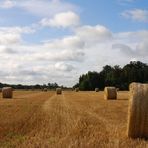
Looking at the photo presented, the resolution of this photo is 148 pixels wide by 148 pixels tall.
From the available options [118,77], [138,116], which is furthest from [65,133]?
[118,77]

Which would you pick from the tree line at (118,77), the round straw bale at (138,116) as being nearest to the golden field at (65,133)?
the round straw bale at (138,116)

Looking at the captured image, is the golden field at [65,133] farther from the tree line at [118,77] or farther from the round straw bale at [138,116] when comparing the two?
the tree line at [118,77]

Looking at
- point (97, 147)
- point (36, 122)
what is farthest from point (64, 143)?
point (36, 122)

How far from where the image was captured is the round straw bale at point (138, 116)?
12383mm

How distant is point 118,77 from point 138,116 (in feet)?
407

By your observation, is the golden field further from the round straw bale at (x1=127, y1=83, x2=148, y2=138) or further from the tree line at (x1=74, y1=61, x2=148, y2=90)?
the tree line at (x1=74, y1=61, x2=148, y2=90)

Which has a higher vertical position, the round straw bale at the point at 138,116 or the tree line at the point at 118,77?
the tree line at the point at 118,77

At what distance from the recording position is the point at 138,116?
1240 centimetres

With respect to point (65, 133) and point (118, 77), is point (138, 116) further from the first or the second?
point (118, 77)

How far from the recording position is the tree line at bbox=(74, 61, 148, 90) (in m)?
128

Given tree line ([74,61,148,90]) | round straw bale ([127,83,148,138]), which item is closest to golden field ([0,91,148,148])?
round straw bale ([127,83,148,138])

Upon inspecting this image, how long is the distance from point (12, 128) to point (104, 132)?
308cm

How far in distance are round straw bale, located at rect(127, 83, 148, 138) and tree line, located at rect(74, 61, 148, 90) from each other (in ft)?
363

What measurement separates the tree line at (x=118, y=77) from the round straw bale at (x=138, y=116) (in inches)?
4357
